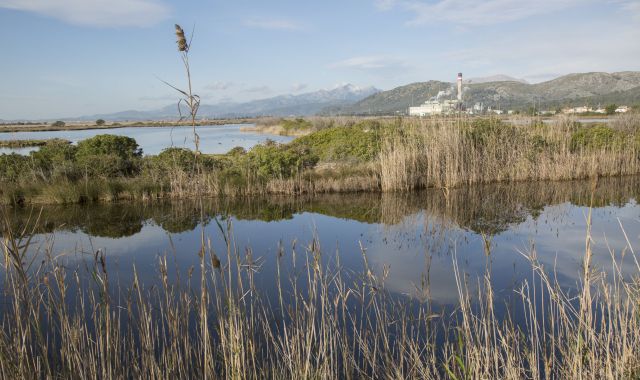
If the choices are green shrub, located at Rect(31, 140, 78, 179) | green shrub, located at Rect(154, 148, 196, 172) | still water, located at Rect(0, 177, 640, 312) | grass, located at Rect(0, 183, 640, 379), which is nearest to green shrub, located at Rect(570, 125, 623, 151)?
still water, located at Rect(0, 177, 640, 312)

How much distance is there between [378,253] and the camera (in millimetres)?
7891

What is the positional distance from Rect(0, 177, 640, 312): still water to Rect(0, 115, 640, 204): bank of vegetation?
2.04ft

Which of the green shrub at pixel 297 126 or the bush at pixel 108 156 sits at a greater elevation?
the green shrub at pixel 297 126

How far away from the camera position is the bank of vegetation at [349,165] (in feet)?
44.6

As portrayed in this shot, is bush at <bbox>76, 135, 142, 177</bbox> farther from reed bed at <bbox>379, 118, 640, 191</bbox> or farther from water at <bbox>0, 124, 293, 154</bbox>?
reed bed at <bbox>379, 118, 640, 191</bbox>

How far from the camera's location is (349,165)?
16.1 m

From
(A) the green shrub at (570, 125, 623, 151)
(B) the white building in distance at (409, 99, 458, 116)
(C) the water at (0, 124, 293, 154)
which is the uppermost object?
(B) the white building in distance at (409, 99, 458, 116)

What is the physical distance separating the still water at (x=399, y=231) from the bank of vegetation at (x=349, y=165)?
0.62m

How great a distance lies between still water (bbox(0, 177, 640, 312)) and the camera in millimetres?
6902

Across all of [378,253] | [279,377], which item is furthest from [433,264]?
[279,377]

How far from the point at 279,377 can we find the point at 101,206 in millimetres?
11098

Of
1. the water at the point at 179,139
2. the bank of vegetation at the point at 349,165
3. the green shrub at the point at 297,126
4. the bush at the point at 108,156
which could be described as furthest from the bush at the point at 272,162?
the green shrub at the point at 297,126

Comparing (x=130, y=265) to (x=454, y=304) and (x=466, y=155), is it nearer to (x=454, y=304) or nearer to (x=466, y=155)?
(x=454, y=304)

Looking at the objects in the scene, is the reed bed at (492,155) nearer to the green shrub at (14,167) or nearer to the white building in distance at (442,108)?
the white building in distance at (442,108)
